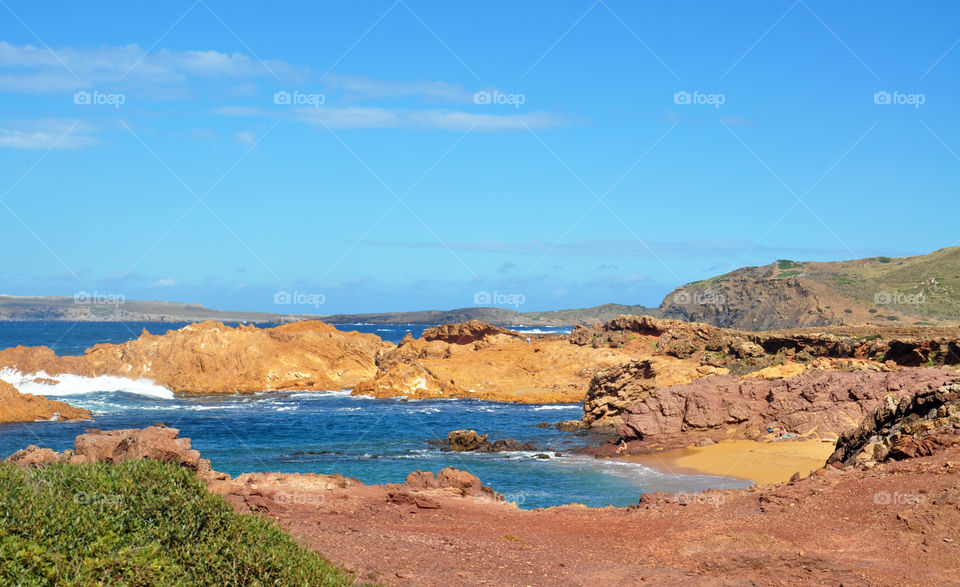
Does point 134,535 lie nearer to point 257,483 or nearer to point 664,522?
point 257,483

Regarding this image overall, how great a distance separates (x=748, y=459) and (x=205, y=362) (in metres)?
38.0

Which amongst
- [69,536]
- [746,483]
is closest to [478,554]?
[69,536]

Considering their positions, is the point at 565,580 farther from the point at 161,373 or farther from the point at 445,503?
the point at 161,373

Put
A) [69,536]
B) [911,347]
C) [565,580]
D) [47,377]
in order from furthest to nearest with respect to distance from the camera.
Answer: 1. [47,377]
2. [911,347]
3. [565,580]
4. [69,536]

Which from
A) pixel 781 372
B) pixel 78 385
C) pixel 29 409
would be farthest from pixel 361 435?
pixel 78 385

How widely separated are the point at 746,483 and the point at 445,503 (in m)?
9.94

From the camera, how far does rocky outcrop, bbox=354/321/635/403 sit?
48594mm

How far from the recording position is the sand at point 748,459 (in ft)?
75.2

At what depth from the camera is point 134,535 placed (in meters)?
Answer: 8.25

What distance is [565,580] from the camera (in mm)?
11086

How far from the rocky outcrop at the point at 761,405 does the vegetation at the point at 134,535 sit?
2053 cm

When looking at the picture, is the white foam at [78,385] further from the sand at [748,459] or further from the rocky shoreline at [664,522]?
the rocky shoreline at [664,522]

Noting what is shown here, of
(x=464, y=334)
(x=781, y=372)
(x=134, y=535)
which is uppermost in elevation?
(x=464, y=334)

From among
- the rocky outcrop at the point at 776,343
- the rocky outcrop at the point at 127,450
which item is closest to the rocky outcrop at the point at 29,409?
the rocky outcrop at the point at 127,450
